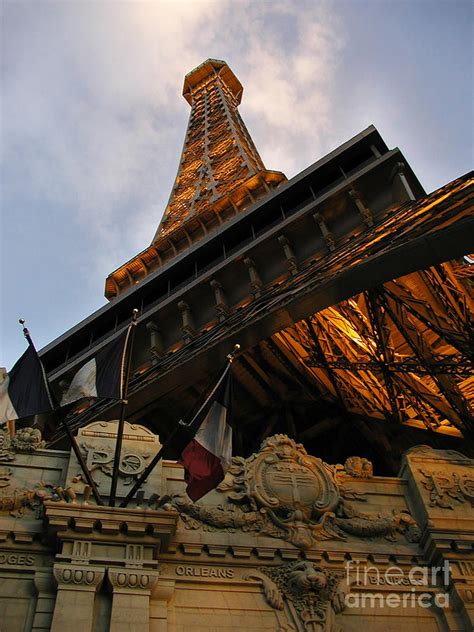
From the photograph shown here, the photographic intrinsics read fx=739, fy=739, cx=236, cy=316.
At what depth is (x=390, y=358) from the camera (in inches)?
986

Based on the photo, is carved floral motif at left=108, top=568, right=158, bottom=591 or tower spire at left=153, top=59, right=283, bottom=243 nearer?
carved floral motif at left=108, top=568, right=158, bottom=591

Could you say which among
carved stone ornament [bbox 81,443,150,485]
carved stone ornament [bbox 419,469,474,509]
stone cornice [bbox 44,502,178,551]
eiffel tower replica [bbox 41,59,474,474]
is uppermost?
eiffel tower replica [bbox 41,59,474,474]

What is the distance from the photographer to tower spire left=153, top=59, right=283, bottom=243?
240 ft

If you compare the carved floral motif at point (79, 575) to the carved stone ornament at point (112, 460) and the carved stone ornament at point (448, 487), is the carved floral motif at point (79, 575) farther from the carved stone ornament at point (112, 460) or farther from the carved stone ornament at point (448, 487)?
the carved stone ornament at point (448, 487)

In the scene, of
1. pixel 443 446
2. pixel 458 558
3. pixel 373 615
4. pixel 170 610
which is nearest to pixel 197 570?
pixel 170 610

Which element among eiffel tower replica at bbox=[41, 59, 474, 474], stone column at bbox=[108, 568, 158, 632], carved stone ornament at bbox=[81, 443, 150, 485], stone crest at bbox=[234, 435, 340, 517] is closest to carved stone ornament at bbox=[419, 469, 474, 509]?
stone crest at bbox=[234, 435, 340, 517]

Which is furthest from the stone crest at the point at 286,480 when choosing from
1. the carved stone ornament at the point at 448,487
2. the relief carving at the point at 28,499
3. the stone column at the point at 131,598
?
the relief carving at the point at 28,499

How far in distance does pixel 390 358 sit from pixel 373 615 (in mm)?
12417

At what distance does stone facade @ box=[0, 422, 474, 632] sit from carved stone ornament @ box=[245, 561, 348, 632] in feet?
0.08

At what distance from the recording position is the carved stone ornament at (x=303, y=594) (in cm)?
1322

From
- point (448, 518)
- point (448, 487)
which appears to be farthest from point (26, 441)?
point (448, 487)

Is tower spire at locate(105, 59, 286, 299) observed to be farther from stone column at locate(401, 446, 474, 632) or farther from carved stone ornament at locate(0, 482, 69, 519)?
carved stone ornament at locate(0, 482, 69, 519)

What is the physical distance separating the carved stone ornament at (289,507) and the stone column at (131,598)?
1818mm

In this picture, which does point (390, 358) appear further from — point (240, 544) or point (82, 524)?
point (82, 524)
